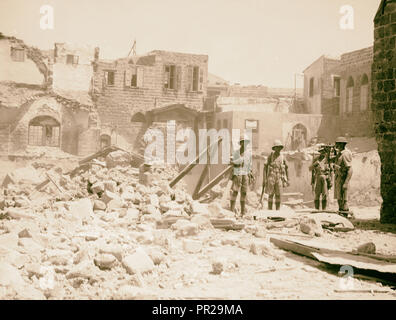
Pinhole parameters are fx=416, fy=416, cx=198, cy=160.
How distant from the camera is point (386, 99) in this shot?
9383 mm

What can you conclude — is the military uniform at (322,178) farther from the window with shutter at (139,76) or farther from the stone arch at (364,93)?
the window with shutter at (139,76)

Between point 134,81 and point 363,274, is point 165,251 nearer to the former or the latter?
point 363,274

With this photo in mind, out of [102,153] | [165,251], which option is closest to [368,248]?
[165,251]

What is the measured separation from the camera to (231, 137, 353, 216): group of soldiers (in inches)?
385

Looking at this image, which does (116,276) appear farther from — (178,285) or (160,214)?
(160,214)

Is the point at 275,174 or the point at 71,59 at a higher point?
the point at 71,59

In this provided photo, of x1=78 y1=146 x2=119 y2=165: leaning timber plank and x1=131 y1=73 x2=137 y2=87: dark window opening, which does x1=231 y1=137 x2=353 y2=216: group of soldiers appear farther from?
x1=131 y1=73 x2=137 y2=87: dark window opening

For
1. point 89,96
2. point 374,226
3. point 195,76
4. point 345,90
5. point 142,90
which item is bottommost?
point 374,226

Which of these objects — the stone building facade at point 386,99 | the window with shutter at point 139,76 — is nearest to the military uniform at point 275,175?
the stone building facade at point 386,99

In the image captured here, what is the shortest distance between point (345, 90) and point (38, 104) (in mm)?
19394

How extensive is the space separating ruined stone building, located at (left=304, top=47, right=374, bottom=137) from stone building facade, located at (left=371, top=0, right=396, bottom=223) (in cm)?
1576

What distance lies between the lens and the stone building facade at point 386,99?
9219 mm

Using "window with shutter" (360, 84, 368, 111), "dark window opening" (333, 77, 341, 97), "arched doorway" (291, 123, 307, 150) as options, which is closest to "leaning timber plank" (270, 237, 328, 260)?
"arched doorway" (291, 123, 307, 150)
